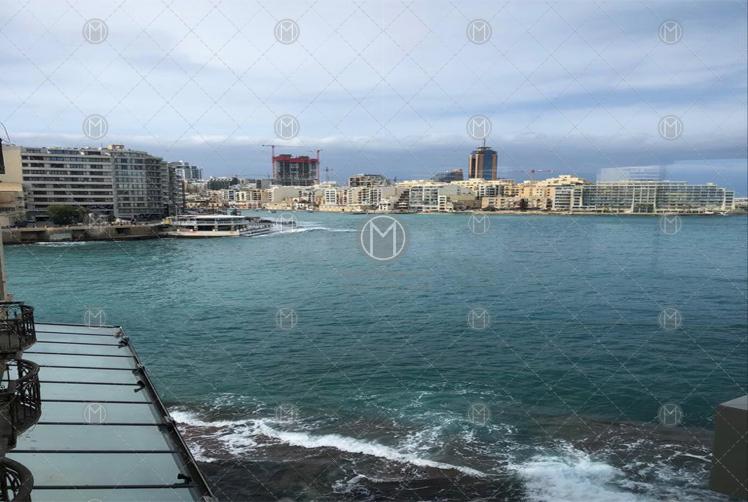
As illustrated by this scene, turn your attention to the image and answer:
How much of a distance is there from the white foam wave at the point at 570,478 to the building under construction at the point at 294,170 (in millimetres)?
86867

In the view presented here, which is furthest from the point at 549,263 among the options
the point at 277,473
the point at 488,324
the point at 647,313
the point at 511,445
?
the point at 277,473

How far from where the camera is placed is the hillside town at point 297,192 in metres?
39.2

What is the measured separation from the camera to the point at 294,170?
9069 cm

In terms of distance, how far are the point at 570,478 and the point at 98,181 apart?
44633mm

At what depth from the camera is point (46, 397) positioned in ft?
10.9

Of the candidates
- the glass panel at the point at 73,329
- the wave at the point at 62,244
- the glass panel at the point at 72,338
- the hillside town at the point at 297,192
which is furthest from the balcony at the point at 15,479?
the wave at the point at 62,244

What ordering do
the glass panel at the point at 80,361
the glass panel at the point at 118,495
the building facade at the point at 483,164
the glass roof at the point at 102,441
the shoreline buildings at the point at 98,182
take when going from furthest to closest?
the building facade at the point at 483,164 < the shoreline buildings at the point at 98,182 < the glass panel at the point at 80,361 < the glass roof at the point at 102,441 < the glass panel at the point at 118,495

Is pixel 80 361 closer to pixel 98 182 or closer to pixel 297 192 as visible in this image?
pixel 98 182

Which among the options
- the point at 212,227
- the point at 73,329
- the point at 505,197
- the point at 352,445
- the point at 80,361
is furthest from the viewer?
the point at 505,197

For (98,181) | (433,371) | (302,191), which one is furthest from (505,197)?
(433,371)

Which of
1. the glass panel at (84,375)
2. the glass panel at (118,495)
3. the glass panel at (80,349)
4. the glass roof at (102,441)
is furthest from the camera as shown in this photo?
the glass panel at (80,349)

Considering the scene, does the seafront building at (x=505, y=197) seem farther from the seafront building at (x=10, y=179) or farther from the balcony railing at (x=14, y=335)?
the balcony railing at (x=14, y=335)

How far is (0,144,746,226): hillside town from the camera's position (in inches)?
1544

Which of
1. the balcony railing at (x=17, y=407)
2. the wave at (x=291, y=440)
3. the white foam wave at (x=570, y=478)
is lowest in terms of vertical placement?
the white foam wave at (x=570, y=478)
